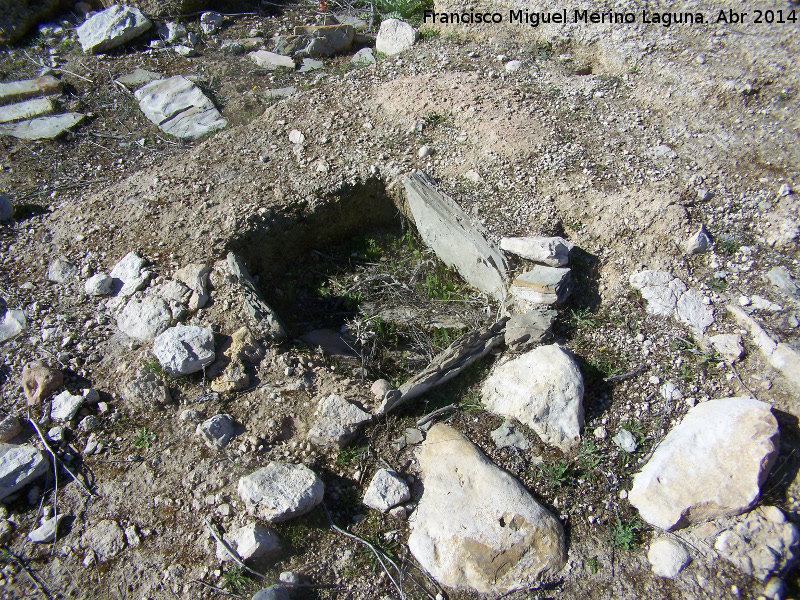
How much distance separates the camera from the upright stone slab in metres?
3.26

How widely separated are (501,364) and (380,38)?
3.45 metres

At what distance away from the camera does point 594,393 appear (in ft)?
9.22

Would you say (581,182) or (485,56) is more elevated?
(485,56)

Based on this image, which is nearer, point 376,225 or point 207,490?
point 207,490

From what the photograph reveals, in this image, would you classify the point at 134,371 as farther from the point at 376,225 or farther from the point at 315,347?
the point at 376,225

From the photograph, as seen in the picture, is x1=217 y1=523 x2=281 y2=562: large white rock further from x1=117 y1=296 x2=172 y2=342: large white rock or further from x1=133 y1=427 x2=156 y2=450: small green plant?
x1=117 y1=296 x2=172 y2=342: large white rock

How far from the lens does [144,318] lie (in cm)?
305

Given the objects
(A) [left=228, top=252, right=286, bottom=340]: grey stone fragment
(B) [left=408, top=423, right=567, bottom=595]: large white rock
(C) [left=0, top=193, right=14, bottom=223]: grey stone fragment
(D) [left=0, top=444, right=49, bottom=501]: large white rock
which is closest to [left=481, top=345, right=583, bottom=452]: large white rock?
(B) [left=408, top=423, right=567, bottom=595]: large white rock

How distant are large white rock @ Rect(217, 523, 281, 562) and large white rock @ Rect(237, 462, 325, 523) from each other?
66 mm

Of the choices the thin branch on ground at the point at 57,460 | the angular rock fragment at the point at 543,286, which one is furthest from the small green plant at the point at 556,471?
the thin branch on ground at the point at 57,460

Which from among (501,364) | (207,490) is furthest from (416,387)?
(207,490)

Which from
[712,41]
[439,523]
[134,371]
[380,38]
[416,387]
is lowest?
[439,523]

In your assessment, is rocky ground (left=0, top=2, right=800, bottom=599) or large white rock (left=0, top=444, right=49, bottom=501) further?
large white rock (left=0, top=444, right=49, bottom=501)

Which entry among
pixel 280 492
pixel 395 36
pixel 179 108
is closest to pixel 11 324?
pixel 280 492
